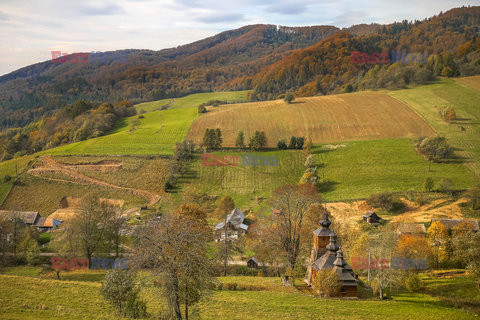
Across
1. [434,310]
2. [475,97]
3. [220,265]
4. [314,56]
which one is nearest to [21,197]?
[220,265]

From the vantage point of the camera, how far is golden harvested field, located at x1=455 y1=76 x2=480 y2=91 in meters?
89.5

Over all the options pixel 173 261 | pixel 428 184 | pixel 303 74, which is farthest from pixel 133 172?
pixel 303 74

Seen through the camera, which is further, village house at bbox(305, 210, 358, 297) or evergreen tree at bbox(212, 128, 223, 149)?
evergreen tree at bbox(212, 128, 223, 149)

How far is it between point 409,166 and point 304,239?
3149 centimetres

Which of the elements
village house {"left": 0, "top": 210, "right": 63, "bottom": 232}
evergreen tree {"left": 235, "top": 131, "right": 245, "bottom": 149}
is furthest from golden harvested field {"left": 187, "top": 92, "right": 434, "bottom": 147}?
village house {"left": 0, "top": 210, "right": 63, "bottom": 232}

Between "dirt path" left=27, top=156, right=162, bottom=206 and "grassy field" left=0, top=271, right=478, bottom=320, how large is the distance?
1435 inches

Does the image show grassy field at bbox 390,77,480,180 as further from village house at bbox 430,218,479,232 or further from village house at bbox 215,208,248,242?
village house at bbox 215,208,248,242

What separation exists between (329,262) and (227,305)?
9118mm

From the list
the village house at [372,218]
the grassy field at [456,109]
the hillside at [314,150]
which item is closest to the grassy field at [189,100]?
the hillside at [314,150]

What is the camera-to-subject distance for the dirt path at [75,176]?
205ft

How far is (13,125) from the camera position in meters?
145

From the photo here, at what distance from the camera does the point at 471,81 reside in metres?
93.8

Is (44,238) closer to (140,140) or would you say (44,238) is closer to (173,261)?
(140,140)

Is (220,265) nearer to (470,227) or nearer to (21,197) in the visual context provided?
(470,227)
